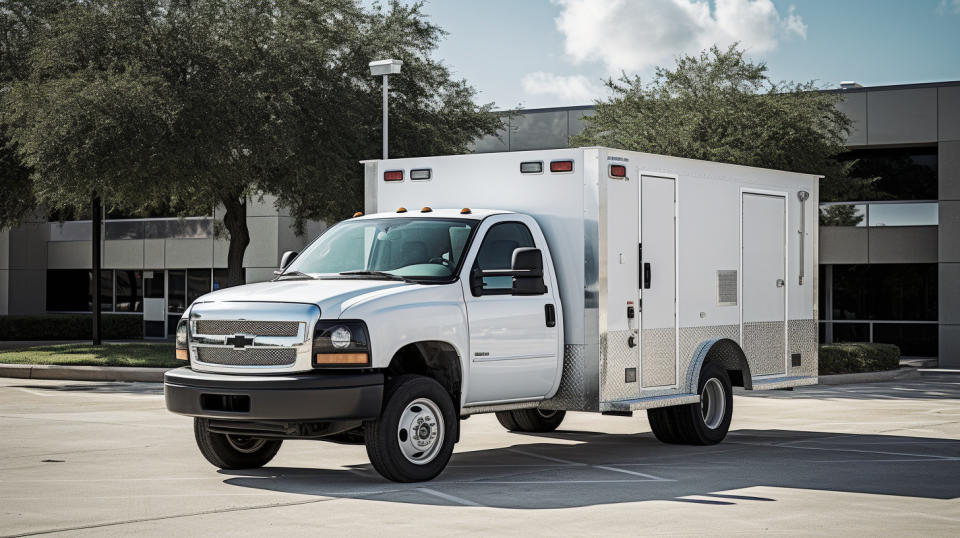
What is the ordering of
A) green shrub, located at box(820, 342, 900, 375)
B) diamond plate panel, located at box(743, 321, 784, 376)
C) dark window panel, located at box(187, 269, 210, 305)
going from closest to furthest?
1. diamond plate panel, located at box(743, 321, 784, 376)
2. green shrub, located at box(820, 342, 900, 375)
3. dark window panel, located at box(187, 269, 210, 305)

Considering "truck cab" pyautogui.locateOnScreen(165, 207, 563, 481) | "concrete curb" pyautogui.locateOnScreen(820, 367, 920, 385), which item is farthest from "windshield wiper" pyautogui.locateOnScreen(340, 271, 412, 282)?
"concrete curb" pyautogui.locateOnScreen(820, 367, 920, 385)

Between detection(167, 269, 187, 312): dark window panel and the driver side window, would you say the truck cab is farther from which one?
detection(167, 269, 187, 312): dark window panel

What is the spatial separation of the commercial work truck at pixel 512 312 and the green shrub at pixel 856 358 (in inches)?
394

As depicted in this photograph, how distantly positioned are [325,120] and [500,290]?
52.3ft

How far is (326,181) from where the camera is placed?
25594 mm

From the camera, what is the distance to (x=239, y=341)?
989 cm

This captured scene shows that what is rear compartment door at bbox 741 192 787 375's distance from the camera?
1364 centimetres

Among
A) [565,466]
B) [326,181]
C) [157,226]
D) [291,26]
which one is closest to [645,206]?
[565,466]

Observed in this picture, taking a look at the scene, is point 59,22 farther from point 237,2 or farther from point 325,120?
point 325,120

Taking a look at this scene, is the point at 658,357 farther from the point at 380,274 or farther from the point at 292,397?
the point at 292,397

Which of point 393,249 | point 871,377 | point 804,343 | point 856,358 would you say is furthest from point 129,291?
point 393,249

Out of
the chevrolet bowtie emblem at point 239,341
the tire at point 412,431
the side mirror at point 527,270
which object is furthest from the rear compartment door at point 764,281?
the chevrolet bowtie emblem at point 239,341

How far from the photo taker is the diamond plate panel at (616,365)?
11.4m

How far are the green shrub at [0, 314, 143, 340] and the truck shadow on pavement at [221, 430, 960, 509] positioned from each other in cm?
2783
